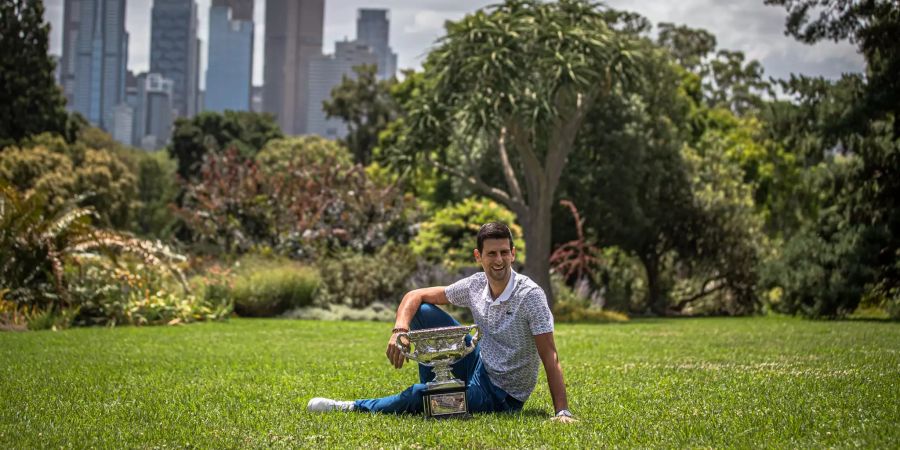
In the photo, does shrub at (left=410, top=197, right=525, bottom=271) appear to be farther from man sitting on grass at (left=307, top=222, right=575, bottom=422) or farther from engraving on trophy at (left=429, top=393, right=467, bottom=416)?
engraving on trophy at (left=429, top=393, right=467, bottom=416)

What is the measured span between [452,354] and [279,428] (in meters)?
1.14

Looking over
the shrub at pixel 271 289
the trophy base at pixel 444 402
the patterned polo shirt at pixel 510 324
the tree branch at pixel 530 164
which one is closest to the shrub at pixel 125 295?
the shrub at pixel 271 289

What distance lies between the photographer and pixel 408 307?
22.4 feet

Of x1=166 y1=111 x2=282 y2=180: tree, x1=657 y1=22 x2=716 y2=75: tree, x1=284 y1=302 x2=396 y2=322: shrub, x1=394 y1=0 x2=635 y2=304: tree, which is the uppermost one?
x1=657 y1=22 x2=716 y2=75: tree

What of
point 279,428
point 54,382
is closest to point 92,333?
point 54,382

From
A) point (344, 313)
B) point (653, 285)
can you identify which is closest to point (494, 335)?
point (344, 313)

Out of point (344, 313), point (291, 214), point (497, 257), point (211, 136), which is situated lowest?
point (344, 313)

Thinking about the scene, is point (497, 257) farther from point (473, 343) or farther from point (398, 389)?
point (398, 389)

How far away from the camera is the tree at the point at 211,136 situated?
250 ft

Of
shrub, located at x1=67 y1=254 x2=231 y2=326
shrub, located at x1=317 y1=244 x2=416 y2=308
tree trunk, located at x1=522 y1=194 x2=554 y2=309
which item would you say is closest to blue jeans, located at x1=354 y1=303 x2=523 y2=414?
shrub, located at x1=67 y1=254 x2=231 y2=326

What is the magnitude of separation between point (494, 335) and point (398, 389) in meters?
2.22

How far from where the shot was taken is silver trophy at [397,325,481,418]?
636cm

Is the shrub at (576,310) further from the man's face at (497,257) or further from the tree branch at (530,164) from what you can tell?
the man's face at (497,257)

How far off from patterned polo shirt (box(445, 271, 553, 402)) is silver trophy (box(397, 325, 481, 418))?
17cm
